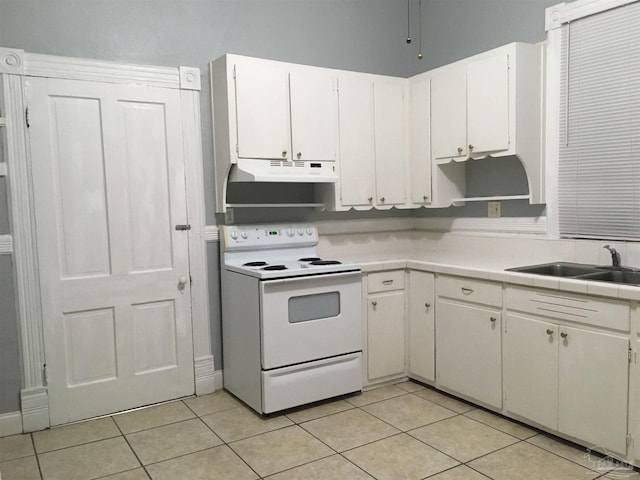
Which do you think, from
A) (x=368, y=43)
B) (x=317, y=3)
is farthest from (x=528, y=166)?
(x=317, y=3)

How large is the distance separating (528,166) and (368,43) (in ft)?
5.57

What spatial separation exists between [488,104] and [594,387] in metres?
1.73

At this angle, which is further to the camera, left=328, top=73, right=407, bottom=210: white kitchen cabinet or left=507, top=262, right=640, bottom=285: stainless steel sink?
left=328, top=73, right=407, bottom=210: white kitchen cabinet

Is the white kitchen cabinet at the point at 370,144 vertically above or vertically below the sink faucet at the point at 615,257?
above

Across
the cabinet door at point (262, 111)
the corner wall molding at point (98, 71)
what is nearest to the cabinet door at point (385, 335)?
the cabinet door at point (262, 111)

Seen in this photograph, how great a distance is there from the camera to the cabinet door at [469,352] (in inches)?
117

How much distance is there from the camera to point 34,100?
287 centimetres

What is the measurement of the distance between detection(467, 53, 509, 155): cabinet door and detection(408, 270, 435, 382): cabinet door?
92 cm

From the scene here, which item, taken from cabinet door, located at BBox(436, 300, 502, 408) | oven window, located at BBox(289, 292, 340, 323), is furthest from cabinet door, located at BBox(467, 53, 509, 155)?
oven window, located at BBox(289, 292, 340, 323)

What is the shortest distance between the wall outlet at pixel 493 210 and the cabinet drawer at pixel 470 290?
0.64 m

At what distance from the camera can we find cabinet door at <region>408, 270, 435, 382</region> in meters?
3.42

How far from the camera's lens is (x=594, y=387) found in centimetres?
246

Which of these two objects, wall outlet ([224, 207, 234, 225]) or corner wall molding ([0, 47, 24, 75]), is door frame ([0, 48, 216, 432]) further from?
wall outlet ([224, 207, 234, 225])

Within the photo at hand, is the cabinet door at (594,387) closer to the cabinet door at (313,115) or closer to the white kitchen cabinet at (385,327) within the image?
the white kitchen cabinet at (385,327)
